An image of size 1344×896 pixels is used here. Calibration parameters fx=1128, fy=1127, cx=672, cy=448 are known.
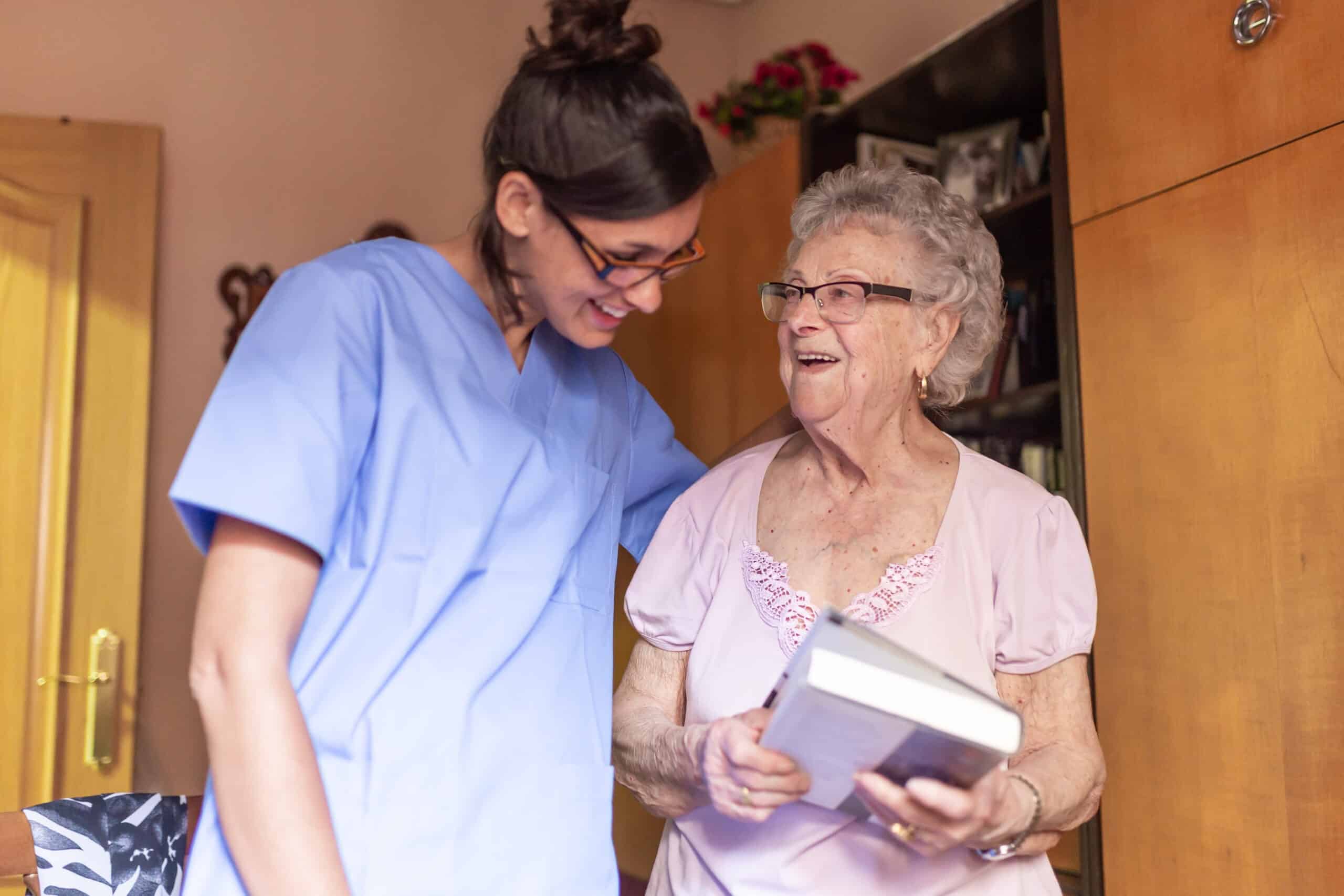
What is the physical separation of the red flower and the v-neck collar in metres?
1.76

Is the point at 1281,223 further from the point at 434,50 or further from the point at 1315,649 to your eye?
the point at 434,50

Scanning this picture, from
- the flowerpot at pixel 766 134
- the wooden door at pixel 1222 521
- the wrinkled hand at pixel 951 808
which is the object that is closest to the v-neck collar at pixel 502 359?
the wrinkled hand at pixel 951 808

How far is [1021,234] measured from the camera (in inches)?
88.5

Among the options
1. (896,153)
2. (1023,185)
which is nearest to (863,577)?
(1023,185)

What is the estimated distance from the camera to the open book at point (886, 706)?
2.69ft

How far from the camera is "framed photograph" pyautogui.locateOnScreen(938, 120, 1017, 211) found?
2.33 metres

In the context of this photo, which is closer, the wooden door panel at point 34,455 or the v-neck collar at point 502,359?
the v-neck collar at point 502,359

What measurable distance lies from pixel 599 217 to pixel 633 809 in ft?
7.92

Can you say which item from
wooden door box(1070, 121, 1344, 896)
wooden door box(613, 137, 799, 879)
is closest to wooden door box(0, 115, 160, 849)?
wooden door box(613, 137, 799, 879)

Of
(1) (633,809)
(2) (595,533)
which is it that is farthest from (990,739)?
(1) (633,809)

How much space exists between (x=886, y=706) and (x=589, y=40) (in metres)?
0.65

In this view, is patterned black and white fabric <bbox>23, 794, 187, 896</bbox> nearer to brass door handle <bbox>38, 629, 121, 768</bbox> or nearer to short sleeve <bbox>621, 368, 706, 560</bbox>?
short sleeve <bbox>621, 368, 706, 560</bbox>

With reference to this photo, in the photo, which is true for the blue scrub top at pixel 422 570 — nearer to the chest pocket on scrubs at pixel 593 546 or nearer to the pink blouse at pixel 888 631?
the chest pocket on scrubs at pixel 593 546

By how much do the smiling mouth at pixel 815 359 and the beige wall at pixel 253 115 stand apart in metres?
1.72
